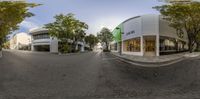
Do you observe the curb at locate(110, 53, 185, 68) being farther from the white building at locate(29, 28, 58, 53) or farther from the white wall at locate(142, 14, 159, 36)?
the white building at locate(29, 28, 58, 53)

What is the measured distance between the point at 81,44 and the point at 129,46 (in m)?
0.90

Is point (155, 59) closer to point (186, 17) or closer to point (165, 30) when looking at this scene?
point (165, 30)

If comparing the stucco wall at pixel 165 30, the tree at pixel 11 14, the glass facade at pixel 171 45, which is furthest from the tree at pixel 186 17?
the tree at pixel 11 14

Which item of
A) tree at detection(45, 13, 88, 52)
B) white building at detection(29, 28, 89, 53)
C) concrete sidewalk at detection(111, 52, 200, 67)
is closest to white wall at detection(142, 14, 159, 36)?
concrete sidewalk at detection(111, 52, 200, 67)

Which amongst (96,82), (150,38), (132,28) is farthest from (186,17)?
(96,82)

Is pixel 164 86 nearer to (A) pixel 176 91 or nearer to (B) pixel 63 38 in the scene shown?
(A) pixel 176 91

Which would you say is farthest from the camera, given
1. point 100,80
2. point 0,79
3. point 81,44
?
point 81,44

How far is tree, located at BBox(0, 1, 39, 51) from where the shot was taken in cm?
187

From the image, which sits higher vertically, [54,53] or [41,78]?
[54,53]

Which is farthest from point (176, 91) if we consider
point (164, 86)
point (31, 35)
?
point (31, 35)

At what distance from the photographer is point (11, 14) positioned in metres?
2.13

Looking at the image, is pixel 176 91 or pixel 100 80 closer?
pixel 176 91

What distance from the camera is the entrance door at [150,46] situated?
1.90 meters

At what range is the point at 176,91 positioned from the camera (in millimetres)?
1787
